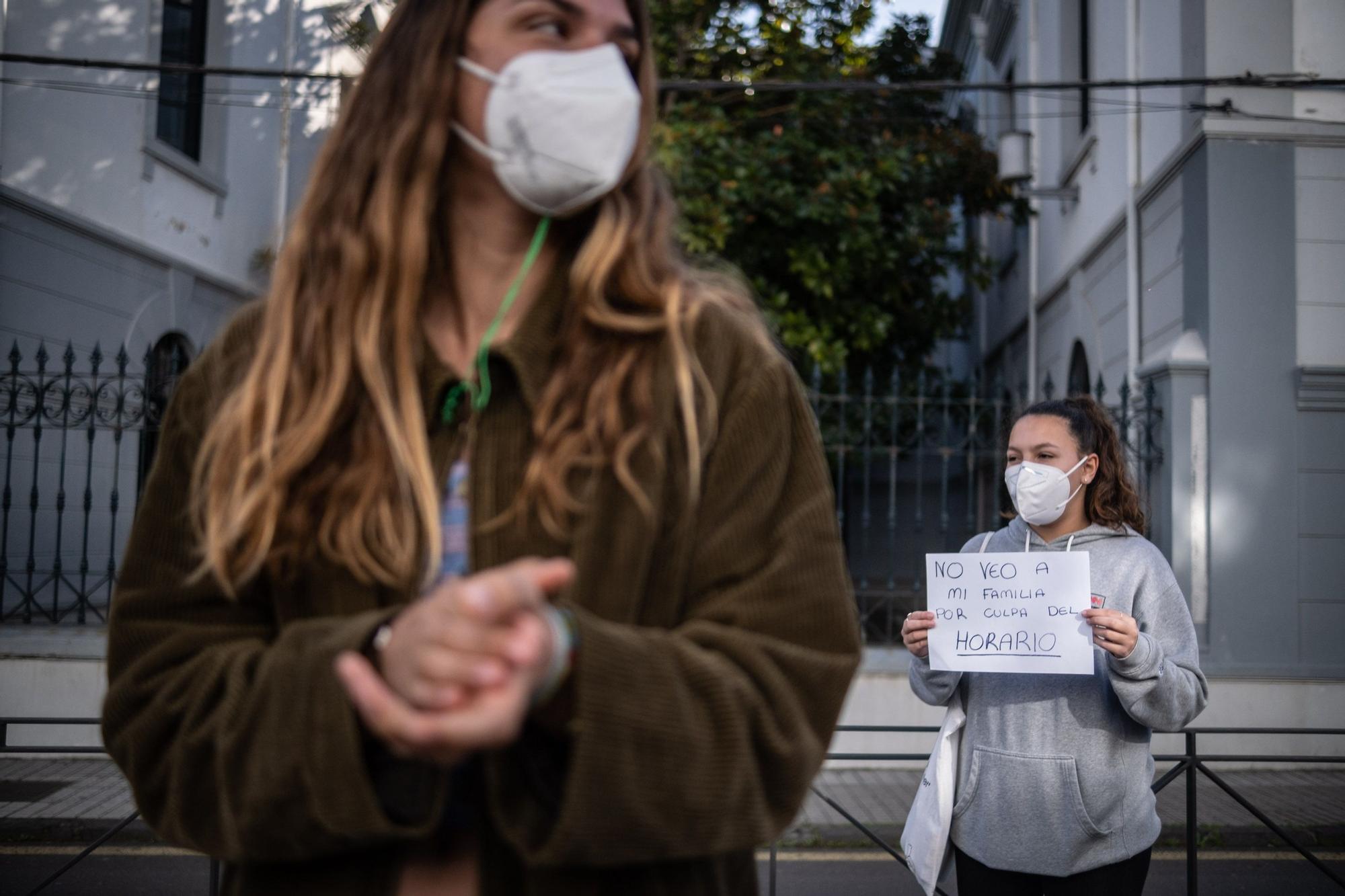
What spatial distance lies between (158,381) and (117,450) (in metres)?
1.07

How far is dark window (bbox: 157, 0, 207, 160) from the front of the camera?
1254cm

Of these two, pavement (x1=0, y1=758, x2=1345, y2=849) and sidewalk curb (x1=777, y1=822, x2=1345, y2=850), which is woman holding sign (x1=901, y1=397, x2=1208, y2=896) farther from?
sidewalk curb (x1=777, y1=822, x2=1345, y2=850)

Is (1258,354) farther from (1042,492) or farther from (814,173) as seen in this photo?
(1042,492)

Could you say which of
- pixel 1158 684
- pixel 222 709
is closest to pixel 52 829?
pixel 1158 684

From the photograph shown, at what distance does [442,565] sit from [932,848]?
89.1 inches

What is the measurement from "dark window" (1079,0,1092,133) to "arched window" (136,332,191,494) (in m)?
9.95

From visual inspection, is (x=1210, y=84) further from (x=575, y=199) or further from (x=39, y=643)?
(x=39, y=643)

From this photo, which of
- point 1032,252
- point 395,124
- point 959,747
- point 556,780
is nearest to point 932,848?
point 959,747

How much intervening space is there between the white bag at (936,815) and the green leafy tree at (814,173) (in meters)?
7.40

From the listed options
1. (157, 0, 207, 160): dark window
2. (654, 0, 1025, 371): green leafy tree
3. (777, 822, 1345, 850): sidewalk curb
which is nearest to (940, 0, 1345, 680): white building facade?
(777, 822, 1345, 850): sidewalk curb

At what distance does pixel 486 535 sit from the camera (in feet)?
3.88

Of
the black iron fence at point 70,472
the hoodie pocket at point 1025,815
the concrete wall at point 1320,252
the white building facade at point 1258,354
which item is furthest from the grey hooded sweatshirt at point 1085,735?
the black iron fence at point 70,472

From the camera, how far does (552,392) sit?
1216 millimetres

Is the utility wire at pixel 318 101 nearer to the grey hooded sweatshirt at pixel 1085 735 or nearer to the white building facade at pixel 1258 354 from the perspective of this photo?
the white building facade at pixel 1258 354
